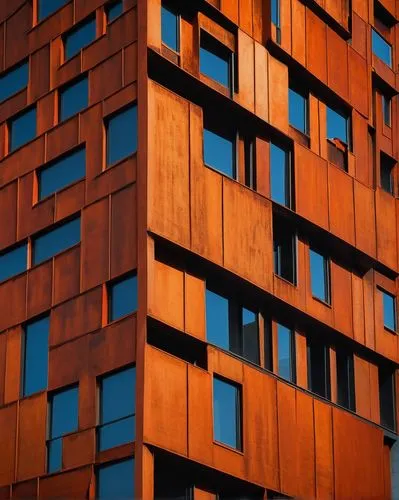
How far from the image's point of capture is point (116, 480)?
34.5 m

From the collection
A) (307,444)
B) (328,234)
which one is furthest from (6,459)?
(328,234)

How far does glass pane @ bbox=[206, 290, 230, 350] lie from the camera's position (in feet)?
123

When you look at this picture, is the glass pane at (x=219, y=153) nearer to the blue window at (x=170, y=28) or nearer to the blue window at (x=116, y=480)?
the blue window at (x=170, y=28)

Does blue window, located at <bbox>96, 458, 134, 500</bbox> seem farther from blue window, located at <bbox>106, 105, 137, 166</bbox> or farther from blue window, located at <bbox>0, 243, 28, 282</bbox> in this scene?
blue window, located at <bbox>106, 105, 137, 166</bbox>

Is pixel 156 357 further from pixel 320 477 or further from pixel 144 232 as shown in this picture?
pixel 320 477

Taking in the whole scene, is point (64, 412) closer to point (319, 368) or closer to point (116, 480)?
point (116, 480)

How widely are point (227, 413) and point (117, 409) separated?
10.1 ft

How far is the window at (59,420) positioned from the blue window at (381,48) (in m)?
16.9

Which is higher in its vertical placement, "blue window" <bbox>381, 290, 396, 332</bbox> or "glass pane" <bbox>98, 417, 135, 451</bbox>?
"blue window" <bbox>381, 290, 396, 332</bbox>

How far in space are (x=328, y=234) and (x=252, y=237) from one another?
12.1ft

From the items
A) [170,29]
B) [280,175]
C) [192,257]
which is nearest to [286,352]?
[192,257]

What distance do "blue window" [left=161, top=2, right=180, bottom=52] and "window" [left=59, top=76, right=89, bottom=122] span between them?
2.65m

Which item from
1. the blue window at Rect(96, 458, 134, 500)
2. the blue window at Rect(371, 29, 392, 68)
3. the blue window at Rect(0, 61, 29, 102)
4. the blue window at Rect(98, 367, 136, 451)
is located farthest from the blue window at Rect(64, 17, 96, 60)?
the blue window at Rect(96, 458, 134, 500)

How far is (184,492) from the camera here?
35.4m
